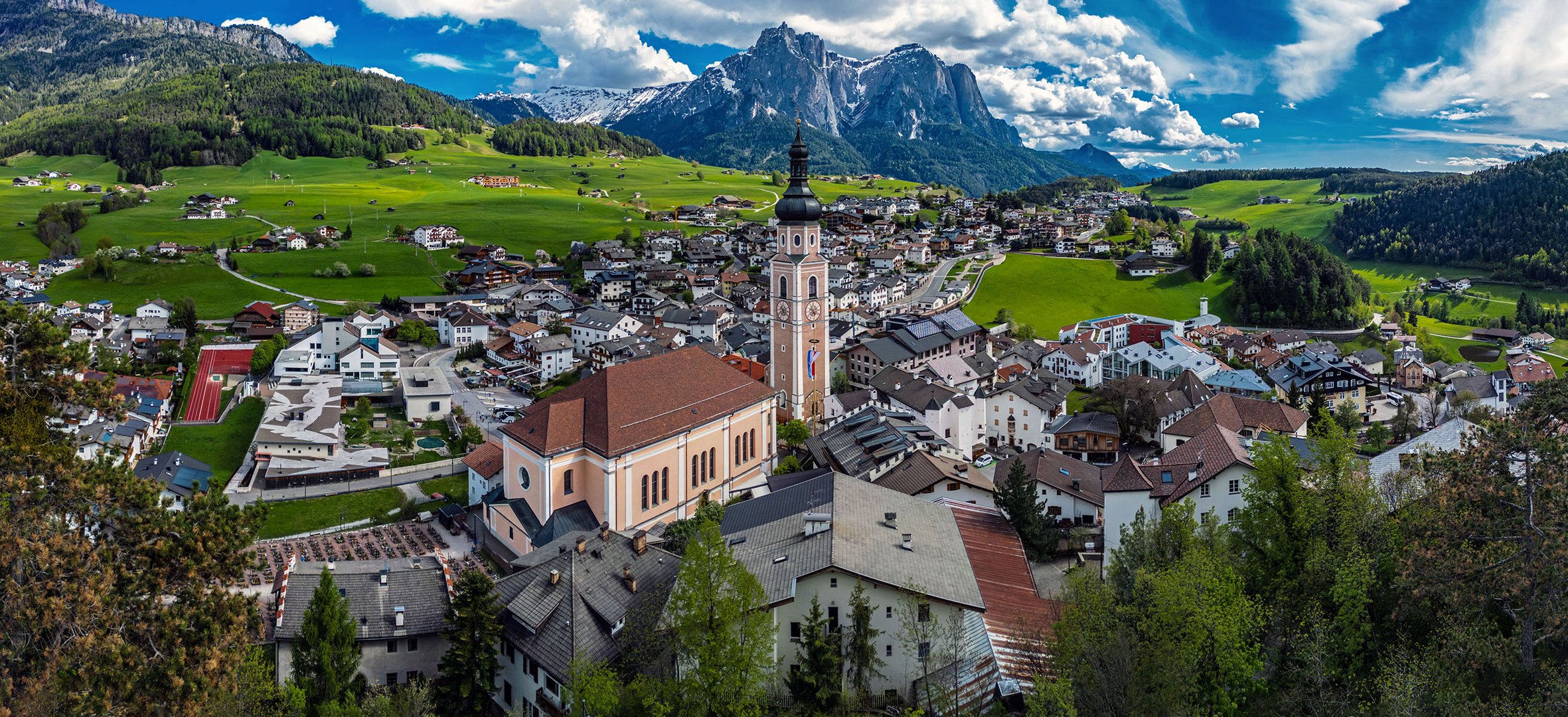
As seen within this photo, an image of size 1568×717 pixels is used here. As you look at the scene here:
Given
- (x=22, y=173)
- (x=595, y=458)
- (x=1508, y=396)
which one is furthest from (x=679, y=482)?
(x=22, y=173)

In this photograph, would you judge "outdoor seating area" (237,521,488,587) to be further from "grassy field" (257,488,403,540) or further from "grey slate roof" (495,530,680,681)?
"grey slate roof" (495,530,680,681)

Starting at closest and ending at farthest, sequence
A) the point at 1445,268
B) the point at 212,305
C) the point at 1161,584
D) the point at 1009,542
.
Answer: the point at 1161,584 → the point at 1009,542 → the point at 212,305 → the point at 1445,268

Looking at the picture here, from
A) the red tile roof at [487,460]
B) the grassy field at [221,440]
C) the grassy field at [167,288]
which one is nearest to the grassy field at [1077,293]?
the red tile roof at [487,460]

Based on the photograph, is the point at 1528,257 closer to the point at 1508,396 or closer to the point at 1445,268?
the point at 1445,268

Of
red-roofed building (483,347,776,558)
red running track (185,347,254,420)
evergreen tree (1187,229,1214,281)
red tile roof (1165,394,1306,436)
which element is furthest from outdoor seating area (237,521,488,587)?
evergreen tree (1187,229,1214,281)

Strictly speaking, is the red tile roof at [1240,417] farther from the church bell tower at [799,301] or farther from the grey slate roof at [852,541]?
the grey slate roof at [852,541]

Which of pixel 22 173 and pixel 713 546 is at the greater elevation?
pixel 22 173

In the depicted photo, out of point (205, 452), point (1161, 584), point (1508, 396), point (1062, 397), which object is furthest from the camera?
point (1508, 396)
